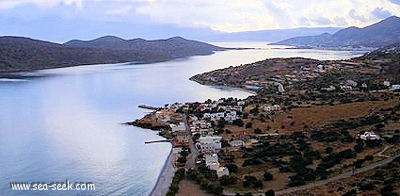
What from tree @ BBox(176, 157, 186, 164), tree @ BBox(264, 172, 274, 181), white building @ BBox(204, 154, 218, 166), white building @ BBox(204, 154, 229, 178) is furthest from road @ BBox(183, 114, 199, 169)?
tree @ BBox(264, 172, 274, 181)

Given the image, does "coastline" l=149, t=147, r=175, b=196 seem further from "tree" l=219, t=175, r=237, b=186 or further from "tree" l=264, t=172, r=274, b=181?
"tree" l=264, t=172, r=274, b=181

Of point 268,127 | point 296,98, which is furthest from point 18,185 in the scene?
point 296,98

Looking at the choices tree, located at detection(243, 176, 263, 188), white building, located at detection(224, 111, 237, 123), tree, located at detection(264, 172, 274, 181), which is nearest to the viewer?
tree, located at detection(243, 176, 263, 188)

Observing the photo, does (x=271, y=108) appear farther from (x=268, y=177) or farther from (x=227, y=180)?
(x=227, y=180)

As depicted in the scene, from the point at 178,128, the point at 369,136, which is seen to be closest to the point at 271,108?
the point at 178,128

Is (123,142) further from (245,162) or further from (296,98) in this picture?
(296,98)

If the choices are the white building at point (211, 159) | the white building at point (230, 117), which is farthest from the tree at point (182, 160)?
the white building at point (230, 117)
